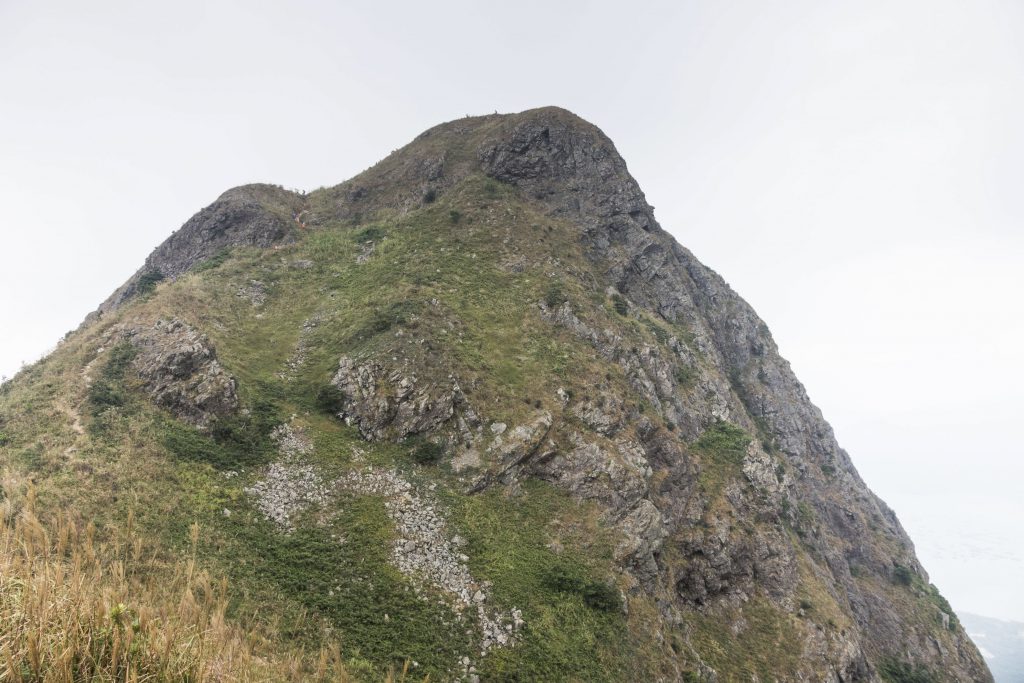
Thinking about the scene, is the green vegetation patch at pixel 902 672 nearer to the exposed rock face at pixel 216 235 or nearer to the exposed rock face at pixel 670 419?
the exposed rock face at pixel 670 419

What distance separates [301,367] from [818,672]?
139 ft

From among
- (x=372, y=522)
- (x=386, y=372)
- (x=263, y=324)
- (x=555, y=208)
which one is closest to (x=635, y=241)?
(x=555, y=208)

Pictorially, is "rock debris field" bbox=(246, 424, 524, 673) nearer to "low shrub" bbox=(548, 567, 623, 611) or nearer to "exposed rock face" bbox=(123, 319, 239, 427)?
"low shrub" bbox=(548, 567, 623, 611)

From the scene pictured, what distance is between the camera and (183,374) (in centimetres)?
2684

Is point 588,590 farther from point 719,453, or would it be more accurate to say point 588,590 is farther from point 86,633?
point 719,453

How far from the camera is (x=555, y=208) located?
202 ft

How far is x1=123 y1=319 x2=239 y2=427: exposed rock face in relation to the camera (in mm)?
25547

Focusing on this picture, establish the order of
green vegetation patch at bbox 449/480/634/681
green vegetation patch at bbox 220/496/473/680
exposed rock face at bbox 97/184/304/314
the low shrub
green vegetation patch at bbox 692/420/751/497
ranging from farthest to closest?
exposed rock face at bbox 97/184/304/314
green vegetation patch at bbox 692/420/751/497
the low shrub
green vegetation patch at bbox 449/480/634/681
green vegetation patch at bbox 220/496/473/680

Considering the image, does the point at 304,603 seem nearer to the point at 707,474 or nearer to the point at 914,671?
the point at 707,474

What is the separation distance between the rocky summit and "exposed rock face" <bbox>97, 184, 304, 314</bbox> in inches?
17.1

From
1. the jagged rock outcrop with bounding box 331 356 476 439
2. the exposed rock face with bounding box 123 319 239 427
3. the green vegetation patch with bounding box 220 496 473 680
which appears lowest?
the green vegetation patch with bounding box 220 496 473 680

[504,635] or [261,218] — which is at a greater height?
[261,218]

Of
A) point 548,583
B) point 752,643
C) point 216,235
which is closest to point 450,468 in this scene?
point 548,583

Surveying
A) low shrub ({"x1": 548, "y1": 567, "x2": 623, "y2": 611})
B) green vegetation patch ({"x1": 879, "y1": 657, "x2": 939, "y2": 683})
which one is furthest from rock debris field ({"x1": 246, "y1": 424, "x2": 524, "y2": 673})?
green vegetation patch ({"x1": 879, "y1": 657, "x2": 939, "y2": 683})
